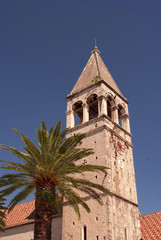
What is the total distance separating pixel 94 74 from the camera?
29.1 metres

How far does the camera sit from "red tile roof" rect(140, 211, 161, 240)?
79.9 feet

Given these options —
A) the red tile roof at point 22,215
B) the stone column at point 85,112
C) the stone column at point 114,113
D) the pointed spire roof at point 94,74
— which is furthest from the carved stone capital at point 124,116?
the red tile roof at point 22,215

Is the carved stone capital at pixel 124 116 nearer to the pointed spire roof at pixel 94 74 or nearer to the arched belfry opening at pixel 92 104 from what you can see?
the pointed spire roof at pixel 94 74

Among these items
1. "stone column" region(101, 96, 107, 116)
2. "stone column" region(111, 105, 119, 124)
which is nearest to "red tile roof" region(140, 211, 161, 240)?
"stone column" region(111, 105, 119, 124)

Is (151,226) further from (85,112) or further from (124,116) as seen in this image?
(85,112)

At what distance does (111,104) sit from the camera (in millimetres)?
28234

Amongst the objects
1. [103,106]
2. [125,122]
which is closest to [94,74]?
[103,106]

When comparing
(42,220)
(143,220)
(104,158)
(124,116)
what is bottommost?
(42,220)

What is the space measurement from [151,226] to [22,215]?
39.6 feet

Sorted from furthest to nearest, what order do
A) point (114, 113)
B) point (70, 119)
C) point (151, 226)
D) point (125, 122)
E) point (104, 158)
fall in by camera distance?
point (125, 122) < point (70, 119) < point (114, 113) < point (151, 226) < point (104, 158)

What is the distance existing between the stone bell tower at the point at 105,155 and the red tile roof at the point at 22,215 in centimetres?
589

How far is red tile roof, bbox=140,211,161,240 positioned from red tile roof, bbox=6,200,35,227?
32.3 feet

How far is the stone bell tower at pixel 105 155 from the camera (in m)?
20.8

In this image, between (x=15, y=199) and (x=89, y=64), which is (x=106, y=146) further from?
(x=89, y=64)
